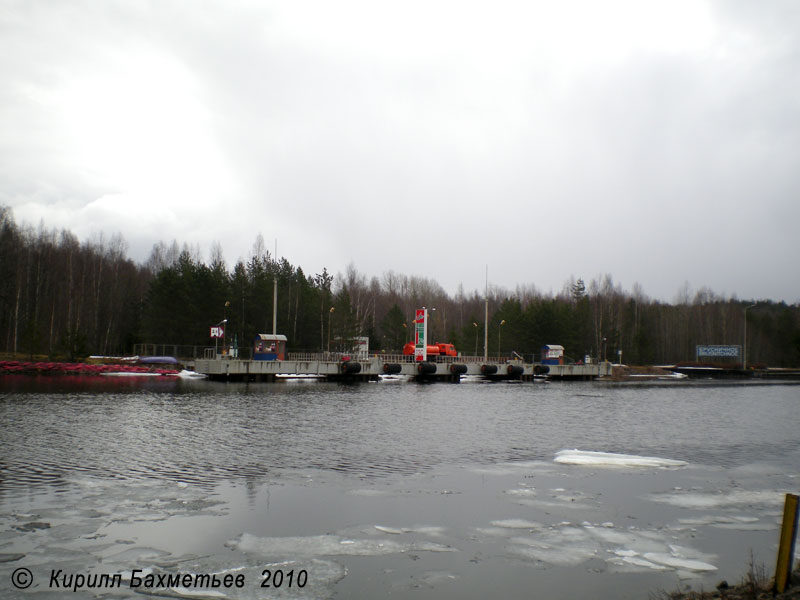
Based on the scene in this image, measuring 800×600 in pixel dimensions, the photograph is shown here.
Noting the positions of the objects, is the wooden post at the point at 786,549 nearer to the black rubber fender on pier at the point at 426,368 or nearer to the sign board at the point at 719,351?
the black rubber fender on pier at the point at 426,368

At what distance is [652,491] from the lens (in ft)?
54.1

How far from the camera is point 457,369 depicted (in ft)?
252

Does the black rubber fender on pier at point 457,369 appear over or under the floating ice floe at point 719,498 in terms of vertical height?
over

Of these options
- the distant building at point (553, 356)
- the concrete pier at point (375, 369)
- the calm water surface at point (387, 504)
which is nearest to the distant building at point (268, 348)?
the concrete pier at point (375, 369)

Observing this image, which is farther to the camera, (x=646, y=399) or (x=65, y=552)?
(x=646, y=399)

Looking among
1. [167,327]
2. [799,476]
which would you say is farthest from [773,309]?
[799,476]

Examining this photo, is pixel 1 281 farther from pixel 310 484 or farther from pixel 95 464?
pixel 310 484

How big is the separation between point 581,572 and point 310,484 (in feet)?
27.4

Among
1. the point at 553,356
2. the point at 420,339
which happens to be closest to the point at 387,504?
the point at 420,339

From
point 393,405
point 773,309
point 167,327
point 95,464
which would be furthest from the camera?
point 773,309

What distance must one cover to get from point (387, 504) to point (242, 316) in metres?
71.7

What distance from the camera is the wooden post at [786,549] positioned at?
27.3 feet

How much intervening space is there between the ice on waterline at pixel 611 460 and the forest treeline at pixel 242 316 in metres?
61.6

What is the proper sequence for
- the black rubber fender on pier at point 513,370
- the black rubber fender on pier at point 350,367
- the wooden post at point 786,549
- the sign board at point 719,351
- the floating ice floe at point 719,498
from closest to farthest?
the wooden post at point 786,549 → the floating ice floe at point 719,498 → the black rubber fender on pier at point 350,367 → the black rubber fender on pier at point 513,370 → the sign board at point 719,351
